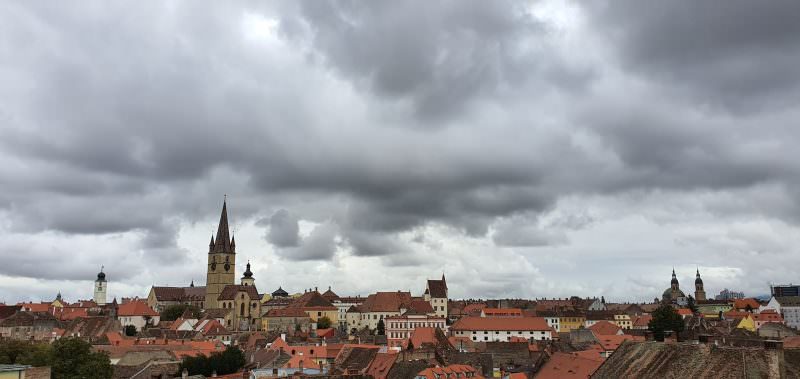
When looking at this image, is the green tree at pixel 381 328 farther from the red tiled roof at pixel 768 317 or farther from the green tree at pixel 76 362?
the red tiled roof at pixel 768 317

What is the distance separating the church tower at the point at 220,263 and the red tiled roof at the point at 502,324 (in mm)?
78662

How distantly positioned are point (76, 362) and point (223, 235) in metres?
119

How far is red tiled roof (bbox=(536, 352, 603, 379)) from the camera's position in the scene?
48.1 metres

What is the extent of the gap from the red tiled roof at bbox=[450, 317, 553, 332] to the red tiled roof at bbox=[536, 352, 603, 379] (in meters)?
62.2

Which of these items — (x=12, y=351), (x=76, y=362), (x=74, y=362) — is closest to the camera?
(x=74, y=362)

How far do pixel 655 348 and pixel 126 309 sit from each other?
145090 mm

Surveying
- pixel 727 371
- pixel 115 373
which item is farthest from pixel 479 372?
pixel 115 373

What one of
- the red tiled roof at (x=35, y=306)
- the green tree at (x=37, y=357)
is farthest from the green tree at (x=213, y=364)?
the red tiled roof at (x=35, y=306)

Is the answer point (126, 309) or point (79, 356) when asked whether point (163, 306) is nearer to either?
point (126, 309)

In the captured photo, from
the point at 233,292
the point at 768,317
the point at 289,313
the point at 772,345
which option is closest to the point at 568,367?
the point at 772,345

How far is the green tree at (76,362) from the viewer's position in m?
62.8

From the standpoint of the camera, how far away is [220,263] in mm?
177625

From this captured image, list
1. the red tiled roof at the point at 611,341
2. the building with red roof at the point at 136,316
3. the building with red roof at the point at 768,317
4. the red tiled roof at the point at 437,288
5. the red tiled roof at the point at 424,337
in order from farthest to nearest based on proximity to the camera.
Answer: the red tiled roof at the point at 437,288 < the building with red roof at the point at 136,316 < the building with red roof at the point at 768,317 < the red tiled roof at the point at 611,341 < the red tiled roof at the point at 424,337

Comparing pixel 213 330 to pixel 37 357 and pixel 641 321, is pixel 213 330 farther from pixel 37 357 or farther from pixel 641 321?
pixel 641 321
